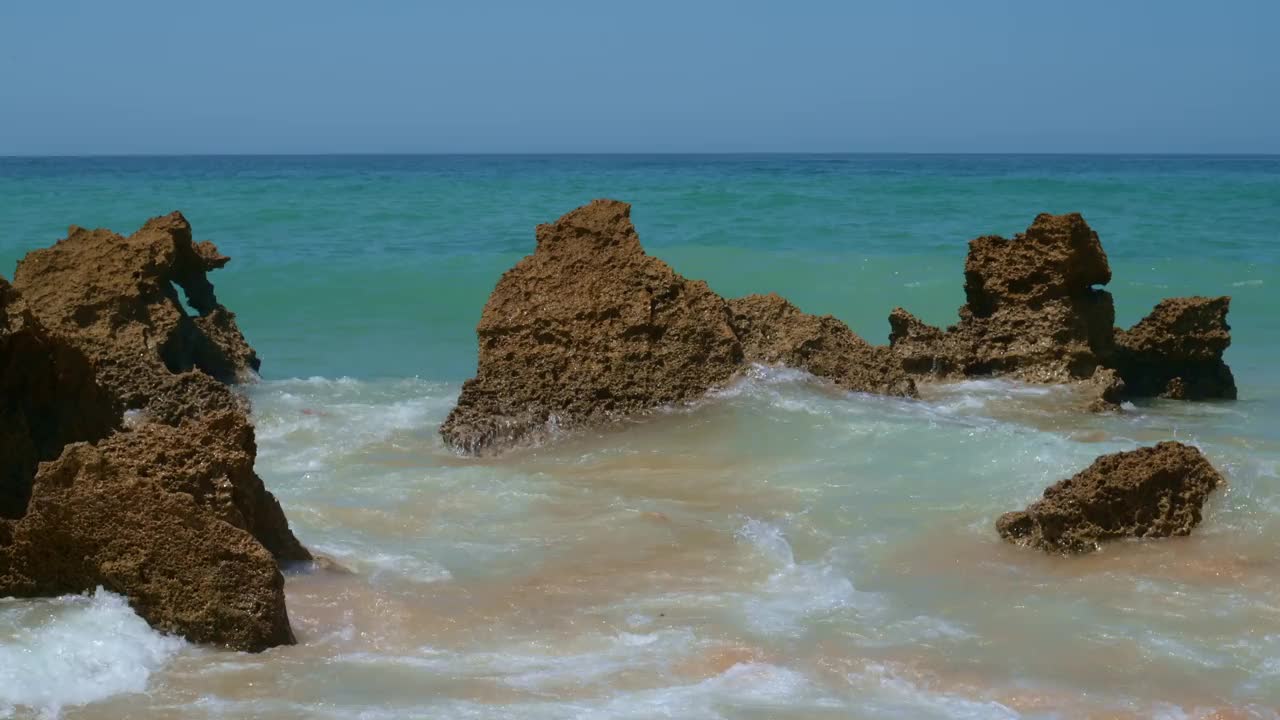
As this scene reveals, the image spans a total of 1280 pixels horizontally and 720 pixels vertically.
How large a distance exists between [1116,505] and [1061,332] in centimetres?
327

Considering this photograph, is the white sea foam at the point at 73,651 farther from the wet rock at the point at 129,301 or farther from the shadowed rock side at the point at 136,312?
the wet rock at the point at 129,301

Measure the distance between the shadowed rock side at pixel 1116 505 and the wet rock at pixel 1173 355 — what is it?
11.3ft

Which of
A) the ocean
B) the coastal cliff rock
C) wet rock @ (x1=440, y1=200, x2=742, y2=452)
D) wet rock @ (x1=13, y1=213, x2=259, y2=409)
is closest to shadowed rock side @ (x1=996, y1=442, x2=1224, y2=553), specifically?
the ocean

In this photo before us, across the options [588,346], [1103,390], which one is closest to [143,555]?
[588,346]

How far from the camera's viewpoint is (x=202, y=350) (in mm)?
9328

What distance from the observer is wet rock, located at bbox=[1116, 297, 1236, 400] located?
30.5 ft

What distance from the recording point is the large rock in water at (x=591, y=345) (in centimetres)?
788

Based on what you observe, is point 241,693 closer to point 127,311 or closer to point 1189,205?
point 127,311

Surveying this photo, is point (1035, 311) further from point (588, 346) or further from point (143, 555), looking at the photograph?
point (143, 555)

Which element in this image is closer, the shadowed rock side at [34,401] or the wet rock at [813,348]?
the shadowed rock side at [34,401]

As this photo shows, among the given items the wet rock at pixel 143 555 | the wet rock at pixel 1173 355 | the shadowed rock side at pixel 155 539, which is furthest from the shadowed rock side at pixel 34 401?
the wet rock at pixel 1173 355

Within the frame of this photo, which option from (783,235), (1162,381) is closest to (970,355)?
(1162,381)

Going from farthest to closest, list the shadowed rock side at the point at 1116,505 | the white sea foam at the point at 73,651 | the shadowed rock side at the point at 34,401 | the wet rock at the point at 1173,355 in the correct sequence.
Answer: the wet rock at the point at 1173,355 → the shadowed rock side at the point at 1116,505 → the shadowed rock side at the point at 34,401 → the white sea foam at the point at 73,651

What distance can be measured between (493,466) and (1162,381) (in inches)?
185
